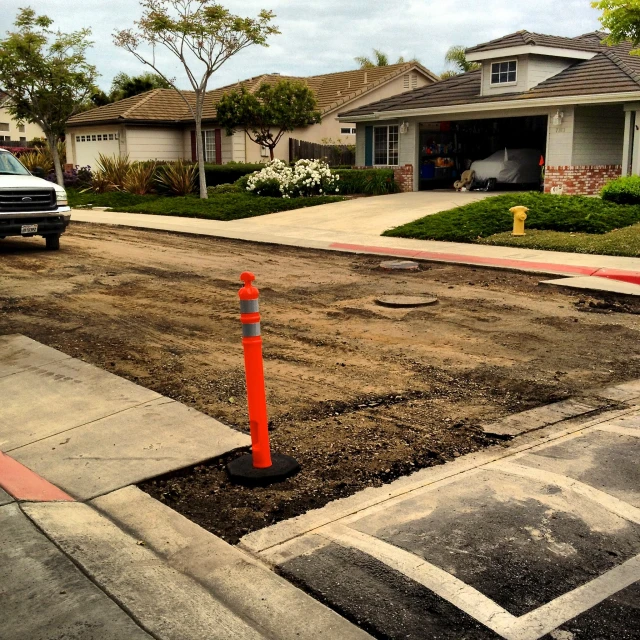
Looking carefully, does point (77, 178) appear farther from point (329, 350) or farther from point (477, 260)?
point (329, 350)

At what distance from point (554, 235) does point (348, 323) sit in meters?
9.15

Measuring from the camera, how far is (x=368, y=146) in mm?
32344

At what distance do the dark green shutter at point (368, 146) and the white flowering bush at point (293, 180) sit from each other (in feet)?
14.3

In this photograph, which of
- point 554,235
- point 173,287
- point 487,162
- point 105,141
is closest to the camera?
point 173,287

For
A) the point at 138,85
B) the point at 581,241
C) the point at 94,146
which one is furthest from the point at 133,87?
the point at 581,241

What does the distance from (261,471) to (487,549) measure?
1.55 meters

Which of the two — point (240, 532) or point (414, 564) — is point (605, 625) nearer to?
point (414, 564)

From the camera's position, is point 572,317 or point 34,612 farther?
point 572,317

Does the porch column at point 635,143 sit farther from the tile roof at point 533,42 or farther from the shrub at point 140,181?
the shrub at point 140,181

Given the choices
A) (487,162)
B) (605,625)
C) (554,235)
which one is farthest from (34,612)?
(487,162)

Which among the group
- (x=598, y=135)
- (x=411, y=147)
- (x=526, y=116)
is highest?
(x=526, y=116)

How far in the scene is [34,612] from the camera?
3.59 metres

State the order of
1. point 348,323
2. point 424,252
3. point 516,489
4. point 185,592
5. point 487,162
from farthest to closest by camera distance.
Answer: point 487,162 < point 424,252 < point 348,323 < point 516,489 < point 185,592

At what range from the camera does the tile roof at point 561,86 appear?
2423cm
